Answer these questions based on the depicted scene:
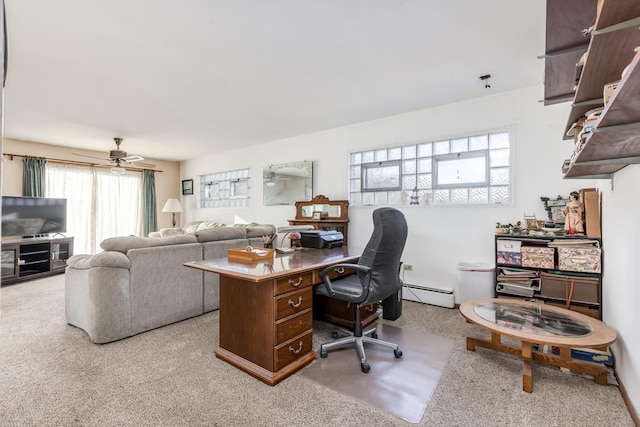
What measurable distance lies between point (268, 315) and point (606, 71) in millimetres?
2134

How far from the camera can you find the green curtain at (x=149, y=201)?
268 inches

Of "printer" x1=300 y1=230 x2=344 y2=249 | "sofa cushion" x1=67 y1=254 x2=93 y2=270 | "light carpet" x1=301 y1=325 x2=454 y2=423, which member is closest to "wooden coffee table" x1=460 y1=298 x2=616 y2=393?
"light carpet" x1=301 y1=325 x2=454 y2=423

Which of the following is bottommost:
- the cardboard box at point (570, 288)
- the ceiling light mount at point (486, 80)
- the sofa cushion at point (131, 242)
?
the cardboard box at point (570, 288)

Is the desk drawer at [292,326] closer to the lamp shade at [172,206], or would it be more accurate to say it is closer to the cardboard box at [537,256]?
the cardboard box at [537,256]

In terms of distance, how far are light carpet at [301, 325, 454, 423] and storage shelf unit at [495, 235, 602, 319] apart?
953 millimetres

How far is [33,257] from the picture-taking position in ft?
16.4

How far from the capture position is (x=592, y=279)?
261 cm

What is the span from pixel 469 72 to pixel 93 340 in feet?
13.2

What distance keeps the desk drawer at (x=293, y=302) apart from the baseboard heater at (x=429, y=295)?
1.93m

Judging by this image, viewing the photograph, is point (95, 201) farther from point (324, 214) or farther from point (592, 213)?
point (592, 213)

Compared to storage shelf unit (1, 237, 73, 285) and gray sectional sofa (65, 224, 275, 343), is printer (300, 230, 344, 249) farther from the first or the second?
storage shelf unit (1, 237, 73, 285)

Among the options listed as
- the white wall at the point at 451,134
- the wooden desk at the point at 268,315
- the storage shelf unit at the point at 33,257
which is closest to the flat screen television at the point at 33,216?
the storage shelf unit at the point at 33,257

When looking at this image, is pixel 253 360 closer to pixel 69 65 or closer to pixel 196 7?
pixel 196 7

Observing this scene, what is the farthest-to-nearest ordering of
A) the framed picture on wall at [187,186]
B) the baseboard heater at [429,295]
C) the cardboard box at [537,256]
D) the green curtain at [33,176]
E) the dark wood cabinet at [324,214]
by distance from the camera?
the framed picture on wall at [187,186], the green curtain at [33,176], the dark wood cabinet at [324,214], the baseboard heater at [429,295], the cardboard box at [537,256]
